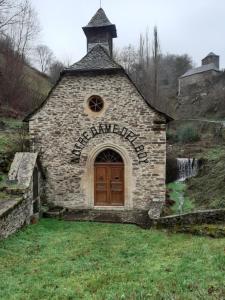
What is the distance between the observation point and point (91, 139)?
14234 millimetres

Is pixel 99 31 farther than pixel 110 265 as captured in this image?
Yes

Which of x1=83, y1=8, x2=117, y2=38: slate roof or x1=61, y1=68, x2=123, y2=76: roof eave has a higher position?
x1=83, y1=8, x2=117, y2=38: slate roof

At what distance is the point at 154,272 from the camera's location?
6555 mm

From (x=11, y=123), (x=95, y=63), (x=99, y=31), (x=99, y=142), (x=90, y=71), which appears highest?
(x=99, y=31)

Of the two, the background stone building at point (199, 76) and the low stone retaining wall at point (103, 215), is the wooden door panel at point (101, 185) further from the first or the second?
the background stone building at point (199, 76)

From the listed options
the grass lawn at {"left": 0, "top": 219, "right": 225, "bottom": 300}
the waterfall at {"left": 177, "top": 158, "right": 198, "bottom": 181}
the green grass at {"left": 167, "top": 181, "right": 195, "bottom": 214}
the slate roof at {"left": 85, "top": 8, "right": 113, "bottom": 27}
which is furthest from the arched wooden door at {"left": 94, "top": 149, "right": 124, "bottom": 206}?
the waterfall at {"left": 177, "top": 158, "right": 198, "bottom": 181}

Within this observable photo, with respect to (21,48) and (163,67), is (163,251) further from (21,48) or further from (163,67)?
(163,67)

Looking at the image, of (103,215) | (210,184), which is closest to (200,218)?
(103,215)

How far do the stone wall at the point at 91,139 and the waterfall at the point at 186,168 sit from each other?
1038 cm

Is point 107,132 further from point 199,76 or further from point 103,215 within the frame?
point 199,76

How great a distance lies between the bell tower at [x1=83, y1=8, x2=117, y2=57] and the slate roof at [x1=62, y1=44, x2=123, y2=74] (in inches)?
39.4

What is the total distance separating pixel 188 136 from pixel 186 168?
26.9ft

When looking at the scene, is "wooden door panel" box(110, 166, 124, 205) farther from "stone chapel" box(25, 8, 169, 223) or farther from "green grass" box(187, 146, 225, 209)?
"green grass" box(187, 146, 225, 209)

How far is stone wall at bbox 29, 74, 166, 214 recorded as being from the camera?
13859 millimetres
